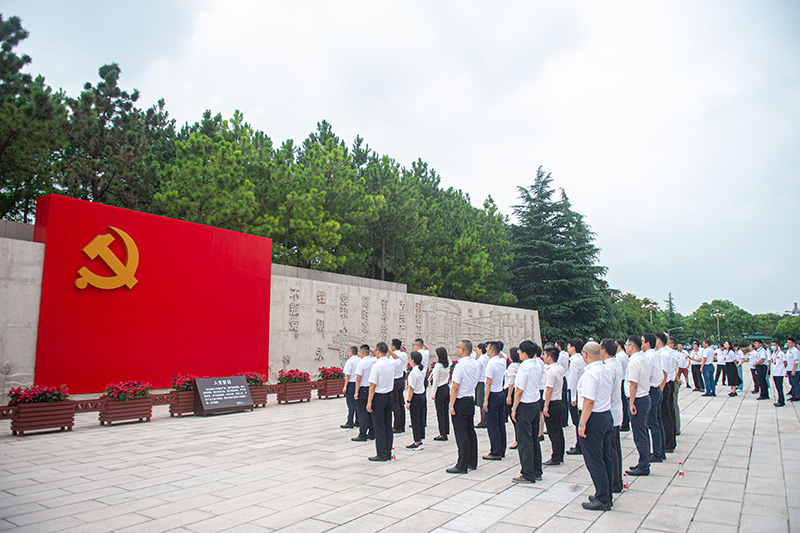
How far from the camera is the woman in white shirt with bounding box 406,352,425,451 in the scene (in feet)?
23.9

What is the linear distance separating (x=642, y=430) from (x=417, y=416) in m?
3.15

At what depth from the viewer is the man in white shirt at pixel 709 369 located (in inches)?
547

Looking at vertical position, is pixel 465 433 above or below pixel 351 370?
below

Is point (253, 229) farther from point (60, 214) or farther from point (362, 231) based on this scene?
point (60, 214)

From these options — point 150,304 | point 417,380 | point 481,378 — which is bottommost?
point 481,378

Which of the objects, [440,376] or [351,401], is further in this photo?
[351,401]

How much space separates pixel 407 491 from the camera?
503 centimetres

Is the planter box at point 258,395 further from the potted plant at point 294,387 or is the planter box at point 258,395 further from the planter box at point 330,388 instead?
the planter box at point 330,388

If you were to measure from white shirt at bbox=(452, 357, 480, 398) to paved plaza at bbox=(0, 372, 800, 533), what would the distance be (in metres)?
0.97

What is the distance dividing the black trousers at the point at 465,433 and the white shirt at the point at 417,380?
4.58 ft

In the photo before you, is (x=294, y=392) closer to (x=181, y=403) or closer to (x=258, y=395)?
(x=258, y=395)

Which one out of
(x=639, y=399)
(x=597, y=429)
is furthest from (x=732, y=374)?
(x=597, y=429)

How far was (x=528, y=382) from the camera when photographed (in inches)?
215

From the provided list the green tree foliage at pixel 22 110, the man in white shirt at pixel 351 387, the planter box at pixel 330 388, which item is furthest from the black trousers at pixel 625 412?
the green tree foliage at pixel 22 110
